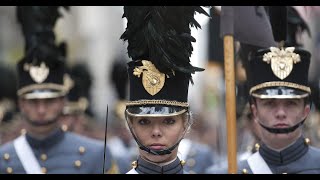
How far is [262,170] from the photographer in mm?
6785

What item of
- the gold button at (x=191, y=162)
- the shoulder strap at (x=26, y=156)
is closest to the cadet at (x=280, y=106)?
the shoulder strap at (x=26, y=156)

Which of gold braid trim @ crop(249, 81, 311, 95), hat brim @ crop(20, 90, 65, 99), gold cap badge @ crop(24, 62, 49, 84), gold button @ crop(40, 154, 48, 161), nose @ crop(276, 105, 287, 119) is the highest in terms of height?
gold cap badge @ crop(24, 62, 49, 84)

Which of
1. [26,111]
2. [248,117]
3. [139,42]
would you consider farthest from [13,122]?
[139,42]

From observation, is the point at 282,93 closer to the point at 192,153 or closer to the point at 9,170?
the point at 9,170

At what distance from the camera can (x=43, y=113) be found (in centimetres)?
820

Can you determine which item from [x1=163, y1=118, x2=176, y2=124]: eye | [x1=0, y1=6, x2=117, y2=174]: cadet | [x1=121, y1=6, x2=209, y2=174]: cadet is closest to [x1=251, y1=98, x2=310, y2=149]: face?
[x1=121, y1=6, x2=209, y2=174]: cadet

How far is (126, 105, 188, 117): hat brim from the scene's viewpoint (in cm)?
564

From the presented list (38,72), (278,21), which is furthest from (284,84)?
(38,72)

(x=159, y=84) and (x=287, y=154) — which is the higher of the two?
(x=159, y=84)

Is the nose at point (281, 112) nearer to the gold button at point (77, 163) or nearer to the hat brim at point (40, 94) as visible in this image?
the gold button at point (77, 163)

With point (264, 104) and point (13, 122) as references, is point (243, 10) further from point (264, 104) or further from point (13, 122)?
point (13, 122)

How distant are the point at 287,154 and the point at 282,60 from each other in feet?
2.11

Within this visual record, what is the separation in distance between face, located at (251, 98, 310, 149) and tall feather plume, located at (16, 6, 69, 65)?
204 cm

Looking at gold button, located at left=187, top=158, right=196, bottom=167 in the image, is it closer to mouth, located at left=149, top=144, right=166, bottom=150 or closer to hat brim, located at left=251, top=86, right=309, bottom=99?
hat brim, located at left=251, top=86, right=309, bottom=99
